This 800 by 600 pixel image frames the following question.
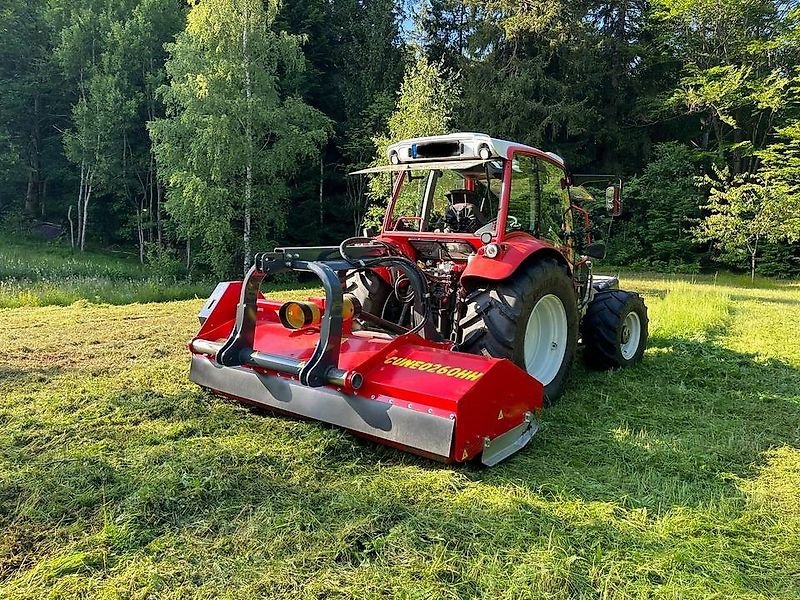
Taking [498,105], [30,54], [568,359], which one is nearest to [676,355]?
[568,359]

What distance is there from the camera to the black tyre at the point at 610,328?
5281 mm

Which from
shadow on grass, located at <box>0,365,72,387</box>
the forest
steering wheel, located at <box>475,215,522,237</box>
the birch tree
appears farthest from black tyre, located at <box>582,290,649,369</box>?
the birch tree

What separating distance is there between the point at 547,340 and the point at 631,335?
5.34 ft

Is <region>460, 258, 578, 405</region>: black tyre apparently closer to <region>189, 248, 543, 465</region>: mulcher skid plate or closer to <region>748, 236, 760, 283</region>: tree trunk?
<region>189, 248, 543, 465</region>: mulcher skid plate

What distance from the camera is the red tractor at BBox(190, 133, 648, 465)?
3.15m

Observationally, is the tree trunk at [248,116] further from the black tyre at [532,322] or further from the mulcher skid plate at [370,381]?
the black tyre at [532,322]

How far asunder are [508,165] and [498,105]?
61.6 feet

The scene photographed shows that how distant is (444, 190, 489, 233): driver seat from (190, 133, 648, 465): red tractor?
0.01 m

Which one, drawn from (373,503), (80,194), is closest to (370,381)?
(373,503)

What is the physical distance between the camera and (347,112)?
24.3 metres

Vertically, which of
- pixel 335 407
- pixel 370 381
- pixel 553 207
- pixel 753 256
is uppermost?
pixel 553 207

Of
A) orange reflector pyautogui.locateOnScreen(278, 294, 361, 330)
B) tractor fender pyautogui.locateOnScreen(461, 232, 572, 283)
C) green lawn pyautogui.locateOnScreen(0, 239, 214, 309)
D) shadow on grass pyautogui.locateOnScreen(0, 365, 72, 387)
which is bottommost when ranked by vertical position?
green lawn pyautogui.locateOnScreen(0, 239, 214, 309)

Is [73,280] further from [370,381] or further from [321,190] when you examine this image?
[370,381]

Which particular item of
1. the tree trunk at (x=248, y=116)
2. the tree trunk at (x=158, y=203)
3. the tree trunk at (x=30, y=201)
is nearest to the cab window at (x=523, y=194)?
the tree trunk at (x=248, y=116)
